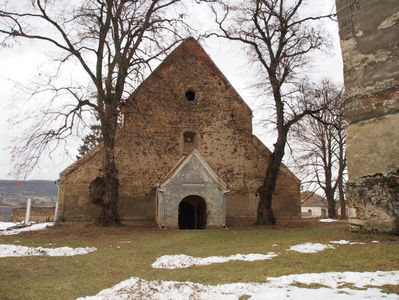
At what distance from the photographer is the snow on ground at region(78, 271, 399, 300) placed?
4.40 m

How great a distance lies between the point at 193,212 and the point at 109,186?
547cm

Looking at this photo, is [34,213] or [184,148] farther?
[34,213]

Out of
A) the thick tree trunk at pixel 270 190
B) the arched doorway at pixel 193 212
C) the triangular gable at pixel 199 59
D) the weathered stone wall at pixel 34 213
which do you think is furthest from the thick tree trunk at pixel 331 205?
the weathered stone wall at pixel 34 213

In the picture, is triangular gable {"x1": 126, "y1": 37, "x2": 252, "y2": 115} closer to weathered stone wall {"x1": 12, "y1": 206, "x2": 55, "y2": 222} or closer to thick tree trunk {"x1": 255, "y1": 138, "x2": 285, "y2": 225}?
thick tree trunk {"x1": 255, "y1": 138, "x2": 285, "y2": 225}

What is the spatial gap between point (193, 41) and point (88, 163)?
9.68 m

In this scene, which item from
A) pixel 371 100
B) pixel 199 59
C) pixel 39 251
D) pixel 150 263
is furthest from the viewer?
pixel 199 59

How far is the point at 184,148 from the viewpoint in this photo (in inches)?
751

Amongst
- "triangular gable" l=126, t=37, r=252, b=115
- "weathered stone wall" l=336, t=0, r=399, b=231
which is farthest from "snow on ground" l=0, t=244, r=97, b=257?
"triangular gable" l=126, t=37, r=252, b=115

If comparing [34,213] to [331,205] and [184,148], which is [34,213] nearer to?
[184,148]

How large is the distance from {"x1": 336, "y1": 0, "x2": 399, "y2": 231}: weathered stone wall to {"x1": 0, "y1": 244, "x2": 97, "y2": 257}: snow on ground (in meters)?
8.04

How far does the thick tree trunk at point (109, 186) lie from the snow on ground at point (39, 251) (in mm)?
5626

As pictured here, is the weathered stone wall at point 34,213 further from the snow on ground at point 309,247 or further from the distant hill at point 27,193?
the snow on ground at point 309,247

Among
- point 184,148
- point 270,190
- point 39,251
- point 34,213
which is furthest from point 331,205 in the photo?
point 34,213

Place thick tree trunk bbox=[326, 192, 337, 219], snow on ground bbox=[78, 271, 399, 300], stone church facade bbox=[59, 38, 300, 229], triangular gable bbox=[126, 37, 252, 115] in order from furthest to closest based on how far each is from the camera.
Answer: thick tree trunk bbox=[326, 192, 337, 219] → triangular gable bbox=[126, 37, 252, 115] → stone church facade bbox=[59, 38, 300, 229] → snow on ground bbox=[78, 271, 399, 300]
